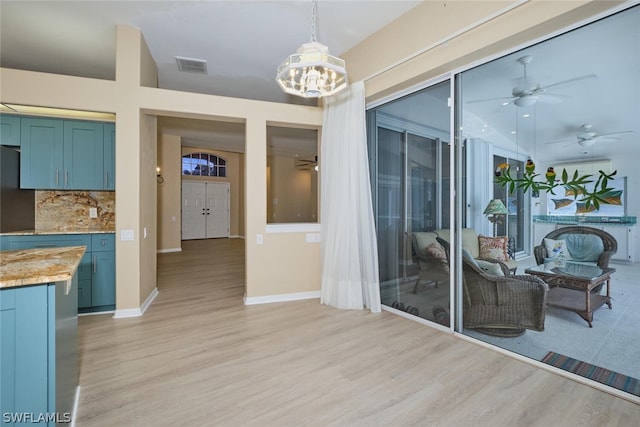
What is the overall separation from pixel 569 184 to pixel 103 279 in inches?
189

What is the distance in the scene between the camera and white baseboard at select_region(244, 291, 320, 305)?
389 centimetres

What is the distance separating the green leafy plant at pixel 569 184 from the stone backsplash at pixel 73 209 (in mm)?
4558

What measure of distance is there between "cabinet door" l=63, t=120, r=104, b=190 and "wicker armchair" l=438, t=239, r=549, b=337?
4254mm

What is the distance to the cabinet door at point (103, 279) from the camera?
11.5 feet

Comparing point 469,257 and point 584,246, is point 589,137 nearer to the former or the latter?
point 584,246

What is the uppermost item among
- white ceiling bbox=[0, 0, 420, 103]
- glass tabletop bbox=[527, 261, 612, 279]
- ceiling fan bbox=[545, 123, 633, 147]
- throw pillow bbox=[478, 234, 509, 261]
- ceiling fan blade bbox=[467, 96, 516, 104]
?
white ceiling bbox=[0, 0, 420, 103]

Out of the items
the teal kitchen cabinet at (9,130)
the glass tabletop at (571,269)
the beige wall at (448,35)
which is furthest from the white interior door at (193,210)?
the glass tabletop at (571,269)

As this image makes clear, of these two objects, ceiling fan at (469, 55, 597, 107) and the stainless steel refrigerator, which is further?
the stainless steel refrigerator

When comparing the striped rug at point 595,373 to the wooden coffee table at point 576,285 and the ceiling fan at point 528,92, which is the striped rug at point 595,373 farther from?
the ceiling fan at point 528,92

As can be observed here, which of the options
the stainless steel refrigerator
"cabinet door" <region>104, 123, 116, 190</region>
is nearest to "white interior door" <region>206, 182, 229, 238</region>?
the stainless steel refrigerator

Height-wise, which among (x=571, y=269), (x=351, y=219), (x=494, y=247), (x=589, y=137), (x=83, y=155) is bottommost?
(x=571, y=269)

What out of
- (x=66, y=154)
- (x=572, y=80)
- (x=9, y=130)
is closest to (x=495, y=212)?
(x=572, y=80)

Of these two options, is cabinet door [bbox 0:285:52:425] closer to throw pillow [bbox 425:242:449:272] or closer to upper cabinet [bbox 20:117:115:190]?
upper cabinet [bbox 20:117:115:190]

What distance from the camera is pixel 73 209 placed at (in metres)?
4.01
